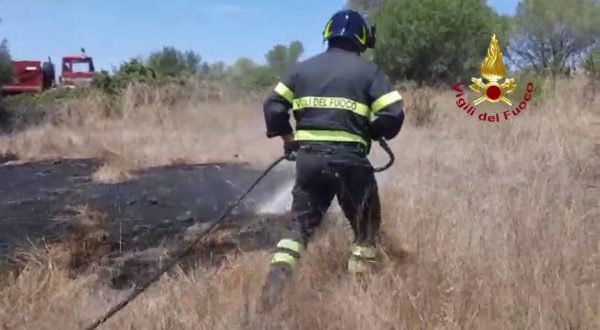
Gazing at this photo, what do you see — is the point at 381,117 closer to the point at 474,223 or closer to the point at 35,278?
the point at 474,223

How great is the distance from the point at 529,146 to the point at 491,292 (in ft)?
17.4

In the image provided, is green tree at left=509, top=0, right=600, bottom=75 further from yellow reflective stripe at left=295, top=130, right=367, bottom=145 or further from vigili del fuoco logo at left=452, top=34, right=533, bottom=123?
yellow reflective stripe at left=295, top=130, right=367, bottom=145

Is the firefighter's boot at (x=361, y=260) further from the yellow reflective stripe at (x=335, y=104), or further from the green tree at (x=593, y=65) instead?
the green tree at (x=593, y=65)

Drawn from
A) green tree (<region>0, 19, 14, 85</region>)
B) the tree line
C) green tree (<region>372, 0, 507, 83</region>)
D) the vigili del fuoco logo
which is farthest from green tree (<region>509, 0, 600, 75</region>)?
green tree (<region>0, 19, 14, 85</region>)

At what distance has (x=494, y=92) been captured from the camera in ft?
45.4

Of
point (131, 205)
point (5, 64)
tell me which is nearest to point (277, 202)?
point (131, 205)

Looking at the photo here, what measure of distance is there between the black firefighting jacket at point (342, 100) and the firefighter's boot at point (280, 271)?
621mm

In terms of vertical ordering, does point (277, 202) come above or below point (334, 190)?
below

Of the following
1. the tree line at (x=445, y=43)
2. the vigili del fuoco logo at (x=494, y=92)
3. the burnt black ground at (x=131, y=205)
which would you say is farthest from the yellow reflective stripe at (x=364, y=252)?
the tree line at (x=445, y=43)

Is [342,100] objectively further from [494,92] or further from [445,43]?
[445,43]

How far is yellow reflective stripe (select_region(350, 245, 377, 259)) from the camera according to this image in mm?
3962

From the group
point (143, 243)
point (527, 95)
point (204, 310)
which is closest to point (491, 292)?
point (204, 310)

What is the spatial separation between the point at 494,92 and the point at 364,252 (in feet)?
34.9

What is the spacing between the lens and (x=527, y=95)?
42.7 ft
